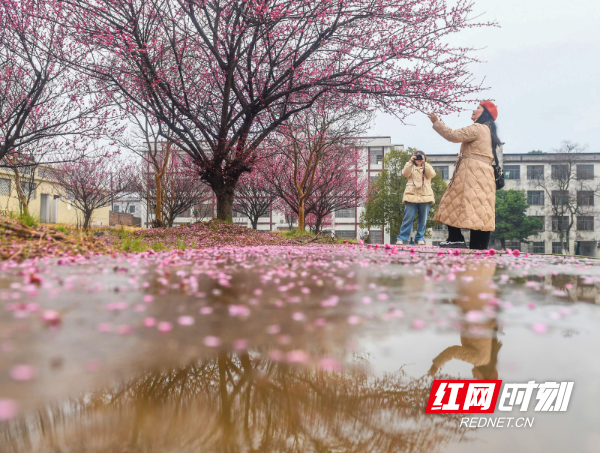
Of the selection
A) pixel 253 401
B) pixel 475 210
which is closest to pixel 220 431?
pixel 253 401

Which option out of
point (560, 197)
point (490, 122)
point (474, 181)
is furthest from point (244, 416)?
point (560, 197)

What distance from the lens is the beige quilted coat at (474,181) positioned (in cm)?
653

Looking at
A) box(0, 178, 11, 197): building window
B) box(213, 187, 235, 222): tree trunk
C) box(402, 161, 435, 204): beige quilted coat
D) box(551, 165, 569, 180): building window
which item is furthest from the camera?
box(551, 165, 569, 180): building window

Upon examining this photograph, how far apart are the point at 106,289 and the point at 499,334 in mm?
1930

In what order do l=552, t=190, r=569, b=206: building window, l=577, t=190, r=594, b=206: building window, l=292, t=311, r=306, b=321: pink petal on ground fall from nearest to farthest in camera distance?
l=292, t=311, r=306, b=321: pink petal on ground
l=552, t=190, r=569, b=206: building window
l=577, t=190, r=594, b=206: building window

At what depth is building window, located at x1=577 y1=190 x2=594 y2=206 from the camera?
39.8 metres

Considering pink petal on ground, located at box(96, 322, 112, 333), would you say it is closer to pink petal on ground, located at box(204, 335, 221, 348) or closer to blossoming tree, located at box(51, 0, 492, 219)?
pink petal on ground, located at box(204, 335, 221, 348)

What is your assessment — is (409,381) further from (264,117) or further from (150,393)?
(264,117)

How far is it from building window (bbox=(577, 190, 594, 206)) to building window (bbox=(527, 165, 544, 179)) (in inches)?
191

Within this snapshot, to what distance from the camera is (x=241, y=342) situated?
1.16 meters

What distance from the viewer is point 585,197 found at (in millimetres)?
40312

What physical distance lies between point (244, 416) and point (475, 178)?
22.6 feet

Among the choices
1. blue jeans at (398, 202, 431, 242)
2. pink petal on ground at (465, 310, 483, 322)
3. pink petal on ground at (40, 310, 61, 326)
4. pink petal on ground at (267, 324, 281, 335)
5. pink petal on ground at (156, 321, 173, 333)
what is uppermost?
blue jeans at (398, 202, 431, 242)

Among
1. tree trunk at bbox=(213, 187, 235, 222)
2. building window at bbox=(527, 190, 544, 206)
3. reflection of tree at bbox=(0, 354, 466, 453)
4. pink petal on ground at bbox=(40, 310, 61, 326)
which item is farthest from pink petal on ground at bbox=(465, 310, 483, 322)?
building window at bbox=(527, 190, 544, 206)
